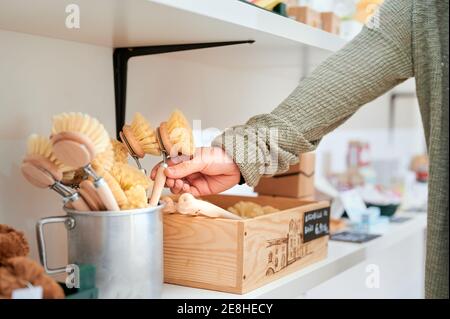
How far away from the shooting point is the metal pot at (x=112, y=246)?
25.9 inches

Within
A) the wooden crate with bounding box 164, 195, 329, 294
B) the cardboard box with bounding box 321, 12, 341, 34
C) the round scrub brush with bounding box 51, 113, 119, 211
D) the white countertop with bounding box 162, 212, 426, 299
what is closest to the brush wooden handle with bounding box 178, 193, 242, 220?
the wooden crate with bounding box 164, 195, 329, 294

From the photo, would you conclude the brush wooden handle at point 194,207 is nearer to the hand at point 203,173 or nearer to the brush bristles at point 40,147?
the hand at point 203,173

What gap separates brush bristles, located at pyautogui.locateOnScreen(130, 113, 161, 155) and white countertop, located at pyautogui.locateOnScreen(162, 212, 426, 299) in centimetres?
21

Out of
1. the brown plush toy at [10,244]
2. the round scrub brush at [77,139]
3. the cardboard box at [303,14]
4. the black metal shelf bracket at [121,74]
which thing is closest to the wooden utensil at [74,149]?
the round scrub brush at [77,139]

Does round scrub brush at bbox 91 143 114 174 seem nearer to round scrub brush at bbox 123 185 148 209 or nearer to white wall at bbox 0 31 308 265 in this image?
round scrub brush at bbox 123 185 148 209

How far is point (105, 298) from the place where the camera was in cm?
66

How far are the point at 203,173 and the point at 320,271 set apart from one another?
1.02 ft

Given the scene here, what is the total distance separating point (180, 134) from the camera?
771 millimetres

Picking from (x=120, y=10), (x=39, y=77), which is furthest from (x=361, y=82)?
(x=39, y=77)

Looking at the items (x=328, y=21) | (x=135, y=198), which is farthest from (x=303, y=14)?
(x=135, y=198)

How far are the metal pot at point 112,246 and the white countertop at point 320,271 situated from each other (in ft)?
0.37

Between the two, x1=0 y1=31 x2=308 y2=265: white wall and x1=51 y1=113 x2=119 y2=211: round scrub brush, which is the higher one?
x1=0 y1=31 x2=308 y2=265: white wall

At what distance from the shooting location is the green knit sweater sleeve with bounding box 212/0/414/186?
0.87m

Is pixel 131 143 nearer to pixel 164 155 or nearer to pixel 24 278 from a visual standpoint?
pixel 164 155
